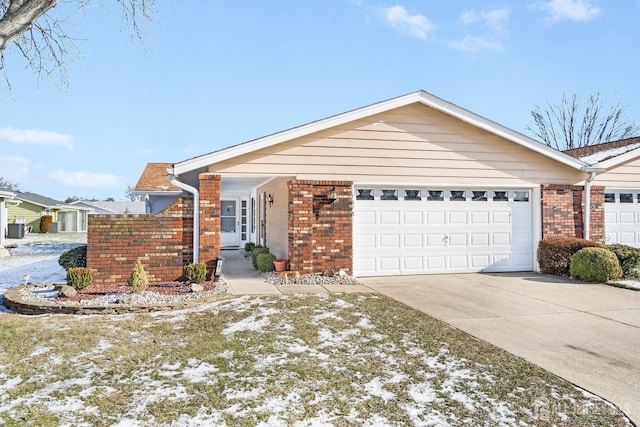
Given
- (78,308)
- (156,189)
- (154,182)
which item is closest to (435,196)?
(78,308)

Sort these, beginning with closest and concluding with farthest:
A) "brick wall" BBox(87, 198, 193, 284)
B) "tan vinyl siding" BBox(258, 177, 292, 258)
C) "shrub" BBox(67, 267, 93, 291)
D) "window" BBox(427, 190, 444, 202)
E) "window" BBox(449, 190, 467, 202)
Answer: "shrub" BBox(67, 267, 93, 291) → "brick wall" BBox(87, 198, 193, 284) → "window" BBox(427, 190, 444, 202) → "window" BBox(449, 190, 467, 202) → "tan vinyl siding" BBox(258, 177, 292, 258)

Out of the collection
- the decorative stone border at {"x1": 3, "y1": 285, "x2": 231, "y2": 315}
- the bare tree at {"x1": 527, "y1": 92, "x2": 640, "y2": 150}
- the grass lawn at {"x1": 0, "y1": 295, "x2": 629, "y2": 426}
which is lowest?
the grass lawn at {"x1": 0, "y1": 295, "x2": 629, "y2": 426}

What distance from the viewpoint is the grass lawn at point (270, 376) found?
127 inches

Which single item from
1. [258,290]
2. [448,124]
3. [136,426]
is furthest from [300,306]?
[448,124]

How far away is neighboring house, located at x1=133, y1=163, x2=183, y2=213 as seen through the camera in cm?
1620

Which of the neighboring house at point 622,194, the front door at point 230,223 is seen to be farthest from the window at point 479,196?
the front door at point 230,223

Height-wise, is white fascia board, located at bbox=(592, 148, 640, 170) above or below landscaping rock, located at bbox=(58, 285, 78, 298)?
above

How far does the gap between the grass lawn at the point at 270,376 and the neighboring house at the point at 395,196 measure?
364 cm

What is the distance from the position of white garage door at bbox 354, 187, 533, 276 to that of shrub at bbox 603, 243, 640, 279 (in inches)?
78.2

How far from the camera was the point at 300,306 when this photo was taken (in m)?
7.05

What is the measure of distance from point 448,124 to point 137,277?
8.03 metres

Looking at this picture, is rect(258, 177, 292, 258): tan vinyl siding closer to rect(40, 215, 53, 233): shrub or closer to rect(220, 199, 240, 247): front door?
rect(220, 199, 240, 247): front door

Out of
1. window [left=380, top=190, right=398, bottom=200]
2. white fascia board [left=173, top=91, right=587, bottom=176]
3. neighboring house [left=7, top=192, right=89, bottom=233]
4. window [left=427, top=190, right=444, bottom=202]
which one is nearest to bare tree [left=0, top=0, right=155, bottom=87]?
white fascia board [left=173, top=91, right=587, bottom=176]

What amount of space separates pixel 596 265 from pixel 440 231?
3490 millimetres
